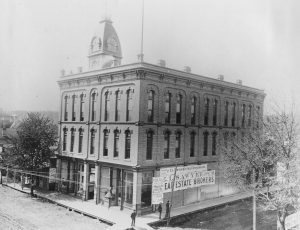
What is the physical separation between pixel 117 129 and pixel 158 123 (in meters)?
3.58

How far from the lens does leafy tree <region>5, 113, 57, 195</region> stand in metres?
29.5

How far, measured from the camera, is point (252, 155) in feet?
81.6

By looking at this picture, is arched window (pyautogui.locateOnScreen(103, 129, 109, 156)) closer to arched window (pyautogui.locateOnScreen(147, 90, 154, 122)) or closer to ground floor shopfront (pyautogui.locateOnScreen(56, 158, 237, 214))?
ground floor shopfront (pyautogui.locateOnScreen(56, 158, 237, 214))

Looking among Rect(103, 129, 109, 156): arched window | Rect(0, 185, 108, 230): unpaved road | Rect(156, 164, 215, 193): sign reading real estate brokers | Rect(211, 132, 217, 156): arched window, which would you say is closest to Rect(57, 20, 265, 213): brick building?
Rect(103, 129, 109, 156): arched window

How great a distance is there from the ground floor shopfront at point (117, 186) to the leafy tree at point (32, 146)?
2607 millimetres

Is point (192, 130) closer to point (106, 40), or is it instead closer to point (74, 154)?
point (74, 154)

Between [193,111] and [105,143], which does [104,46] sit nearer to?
[105,143]

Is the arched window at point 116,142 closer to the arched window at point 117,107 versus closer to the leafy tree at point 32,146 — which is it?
the arched window at point 117,107

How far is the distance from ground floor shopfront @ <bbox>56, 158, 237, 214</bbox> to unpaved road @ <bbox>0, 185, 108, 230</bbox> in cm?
327

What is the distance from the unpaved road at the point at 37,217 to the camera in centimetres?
2098

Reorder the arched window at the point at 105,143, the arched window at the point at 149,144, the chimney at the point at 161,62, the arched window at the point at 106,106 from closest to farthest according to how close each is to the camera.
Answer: the arched window at the point at 149,144 → the chimney at the point at 161,62 → the arched window at the point at 105,143 → the arched window at the point at 106,106

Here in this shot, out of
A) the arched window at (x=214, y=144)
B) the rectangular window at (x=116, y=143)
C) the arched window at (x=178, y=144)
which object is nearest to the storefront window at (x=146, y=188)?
the rectangular window at (x=116, y=143)

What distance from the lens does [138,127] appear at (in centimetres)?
2458

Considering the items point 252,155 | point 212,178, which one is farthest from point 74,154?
point 252,155
